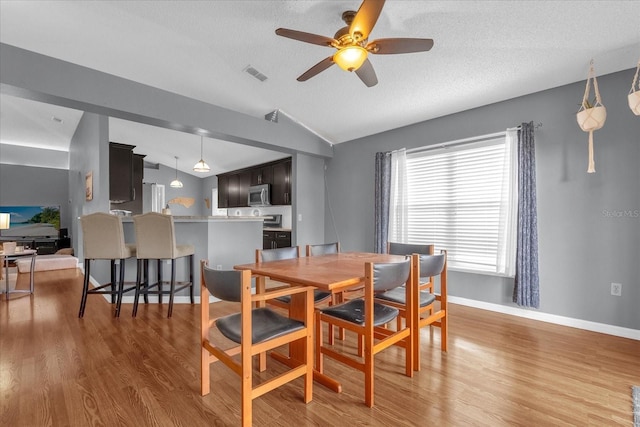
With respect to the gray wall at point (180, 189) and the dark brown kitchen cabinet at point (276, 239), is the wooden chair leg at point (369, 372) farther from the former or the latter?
the gray wall at point (180, 189)

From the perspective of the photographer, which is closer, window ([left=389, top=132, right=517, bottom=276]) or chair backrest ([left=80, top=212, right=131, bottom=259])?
chair backrest ([left=80, top=212, right=131, bottom=259])

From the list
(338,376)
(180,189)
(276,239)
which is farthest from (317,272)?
(180,189)

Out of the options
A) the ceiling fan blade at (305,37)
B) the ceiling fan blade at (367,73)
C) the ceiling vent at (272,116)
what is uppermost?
the ceiling vent at (272,116)

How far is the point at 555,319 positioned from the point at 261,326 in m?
3.12

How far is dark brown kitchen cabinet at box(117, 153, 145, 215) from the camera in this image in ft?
21.6

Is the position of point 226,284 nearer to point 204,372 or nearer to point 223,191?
point 204,372

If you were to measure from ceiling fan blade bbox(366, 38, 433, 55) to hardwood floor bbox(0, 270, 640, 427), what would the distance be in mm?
2227

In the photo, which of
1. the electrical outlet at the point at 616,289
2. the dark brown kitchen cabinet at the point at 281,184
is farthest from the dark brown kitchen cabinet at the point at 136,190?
the electrical outlet at the point at 616,289

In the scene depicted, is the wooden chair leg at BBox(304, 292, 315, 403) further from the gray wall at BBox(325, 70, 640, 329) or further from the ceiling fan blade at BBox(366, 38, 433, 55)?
the gray wall at BBox(325, 70, 640, 329)

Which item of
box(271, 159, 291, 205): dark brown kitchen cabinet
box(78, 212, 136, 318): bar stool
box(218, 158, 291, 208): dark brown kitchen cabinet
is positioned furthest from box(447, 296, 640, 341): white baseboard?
box(78, 212, 136, 318): bar stool

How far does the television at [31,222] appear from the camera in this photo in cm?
762

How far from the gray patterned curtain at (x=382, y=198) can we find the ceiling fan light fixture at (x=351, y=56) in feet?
8.28

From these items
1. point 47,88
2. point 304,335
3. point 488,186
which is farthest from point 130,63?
point 488,186

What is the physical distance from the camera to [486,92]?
3.21 m
